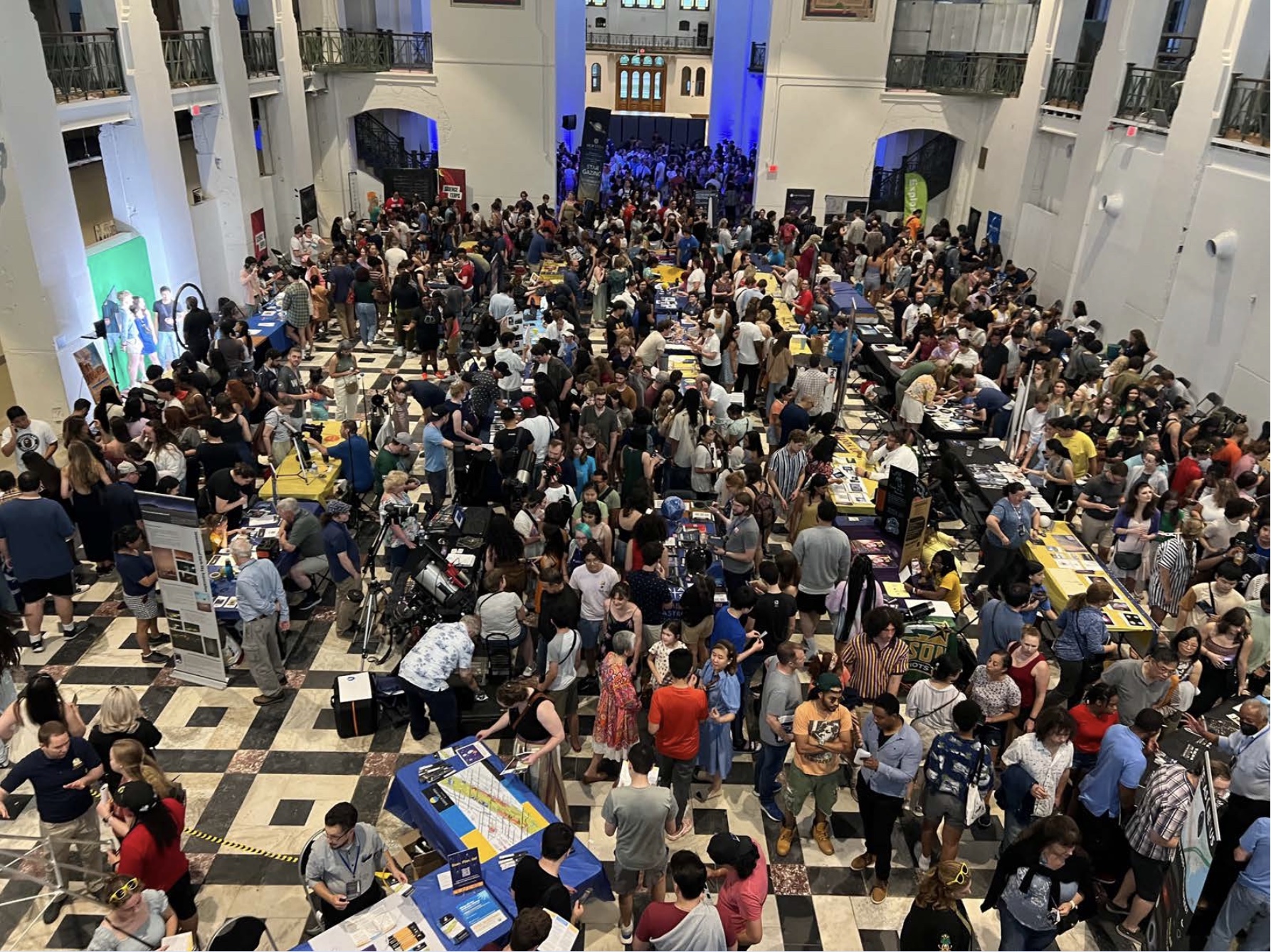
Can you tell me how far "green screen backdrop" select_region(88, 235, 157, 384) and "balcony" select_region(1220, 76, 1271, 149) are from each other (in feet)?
48.5

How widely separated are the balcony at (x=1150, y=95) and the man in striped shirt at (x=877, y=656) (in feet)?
37.2

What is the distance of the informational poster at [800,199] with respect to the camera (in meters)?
22.1

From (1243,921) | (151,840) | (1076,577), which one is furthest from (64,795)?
(1076,577)

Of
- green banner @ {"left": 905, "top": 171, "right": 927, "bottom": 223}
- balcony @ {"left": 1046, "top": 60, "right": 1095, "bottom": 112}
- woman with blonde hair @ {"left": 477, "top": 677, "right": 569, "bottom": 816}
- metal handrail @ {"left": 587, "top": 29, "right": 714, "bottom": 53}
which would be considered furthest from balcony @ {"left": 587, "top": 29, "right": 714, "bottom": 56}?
woman with blonde hair @ {"left": 477, "top": 677, "right": 569, "bottom": 816}

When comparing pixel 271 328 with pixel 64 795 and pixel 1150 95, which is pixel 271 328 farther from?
pixel 1150 95

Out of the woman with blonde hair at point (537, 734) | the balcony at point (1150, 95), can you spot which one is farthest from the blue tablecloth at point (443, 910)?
the balcony at point (1150, 95)

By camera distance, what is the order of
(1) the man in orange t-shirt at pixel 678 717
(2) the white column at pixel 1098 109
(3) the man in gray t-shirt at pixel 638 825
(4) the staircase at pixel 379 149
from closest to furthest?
1. (3) the man in gray t-shirt at pixel 638 825
2. (1) the man in orange t-shirt at pixel 678 717
3. (2) the white column at pixel 1098 109
4. (4) the staircase at pixel 379 149

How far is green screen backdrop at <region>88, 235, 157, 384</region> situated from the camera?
12086mm

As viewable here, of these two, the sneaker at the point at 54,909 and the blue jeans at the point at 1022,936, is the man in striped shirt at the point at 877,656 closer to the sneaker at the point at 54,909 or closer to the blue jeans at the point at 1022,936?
the blue jeans at the point at 1022,936

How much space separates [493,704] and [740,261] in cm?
1078

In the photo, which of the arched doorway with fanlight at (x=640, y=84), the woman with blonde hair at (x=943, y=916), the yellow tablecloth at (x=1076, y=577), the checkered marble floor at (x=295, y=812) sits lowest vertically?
the checkered marble floor at (x=295, y=812)

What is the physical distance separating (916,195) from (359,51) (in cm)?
1365

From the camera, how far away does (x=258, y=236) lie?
688 inches

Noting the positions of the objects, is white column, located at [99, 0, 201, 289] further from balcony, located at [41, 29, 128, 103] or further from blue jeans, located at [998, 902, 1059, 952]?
blue jeans, located at [998, 902, 1059, 952]
